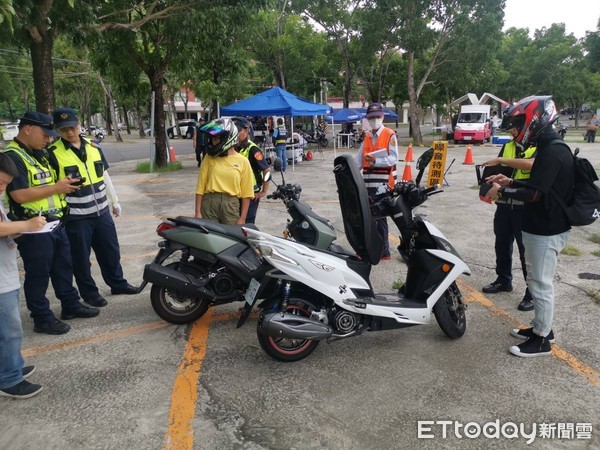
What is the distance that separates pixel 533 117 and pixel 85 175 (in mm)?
3898

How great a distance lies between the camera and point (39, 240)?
3631 mm

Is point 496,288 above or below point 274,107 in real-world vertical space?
below

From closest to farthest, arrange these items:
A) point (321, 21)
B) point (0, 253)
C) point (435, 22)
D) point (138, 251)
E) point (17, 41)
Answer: point (0, 253) → point (138, 251) → point (17, 41) → point (435, 22) → point (321, 21)

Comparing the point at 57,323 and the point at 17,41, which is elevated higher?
the point at 17,41

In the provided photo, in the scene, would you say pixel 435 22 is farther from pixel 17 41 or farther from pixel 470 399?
pixel 470 399

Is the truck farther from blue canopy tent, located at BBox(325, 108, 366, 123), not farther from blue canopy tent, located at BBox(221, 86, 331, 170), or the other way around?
blue canopy tent, located at BBox(221, 86, 331, 170)

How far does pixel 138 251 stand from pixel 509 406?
5.11 metres

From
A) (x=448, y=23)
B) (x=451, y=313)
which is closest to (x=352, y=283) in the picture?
(x=451, y=313)

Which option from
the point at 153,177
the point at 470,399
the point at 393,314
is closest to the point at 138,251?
the point at 393,314

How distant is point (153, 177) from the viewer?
14477mm

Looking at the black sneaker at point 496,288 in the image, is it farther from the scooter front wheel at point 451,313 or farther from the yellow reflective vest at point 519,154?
the yellow reflective vest at point 519,154

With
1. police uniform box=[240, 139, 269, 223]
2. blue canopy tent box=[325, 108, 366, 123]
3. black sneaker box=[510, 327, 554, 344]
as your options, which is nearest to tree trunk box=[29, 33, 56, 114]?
police uniform box=[240, 139, 269, 223]

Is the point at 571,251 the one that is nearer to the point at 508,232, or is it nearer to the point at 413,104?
the point at 508,232

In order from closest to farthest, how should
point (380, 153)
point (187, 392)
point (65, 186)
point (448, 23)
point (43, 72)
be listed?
point (187, 392), point (65, 186), point (380, 153), point (43, 72), point (448, 23)
